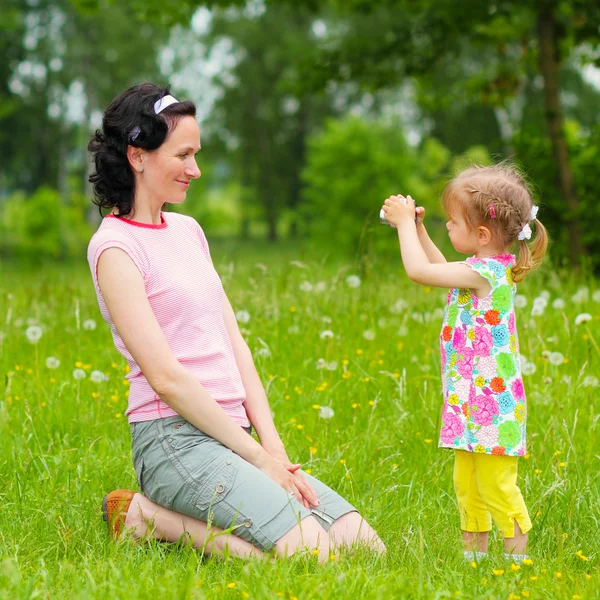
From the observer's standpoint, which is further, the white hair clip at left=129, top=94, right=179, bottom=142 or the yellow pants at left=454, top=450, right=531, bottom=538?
the white hair clip at left=129, top=94, right=179, bottom=142

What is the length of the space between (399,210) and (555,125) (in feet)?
22.2

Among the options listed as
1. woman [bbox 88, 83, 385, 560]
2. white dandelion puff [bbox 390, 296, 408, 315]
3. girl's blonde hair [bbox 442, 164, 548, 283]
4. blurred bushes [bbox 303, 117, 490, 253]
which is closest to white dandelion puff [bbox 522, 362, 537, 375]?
girl's blonde hair [bbox 442, 164, 548, 283]

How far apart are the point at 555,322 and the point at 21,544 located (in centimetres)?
342

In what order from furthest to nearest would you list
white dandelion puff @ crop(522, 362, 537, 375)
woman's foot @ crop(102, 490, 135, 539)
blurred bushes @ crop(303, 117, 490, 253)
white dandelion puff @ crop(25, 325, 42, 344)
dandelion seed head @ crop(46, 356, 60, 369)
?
blurred bushes @ crop(303, 117, 490, 253), white dandelion puff @ crop(25, 325, 42, 344), dandelion seed head @ crop(46, 356, 60, 369), white dandelion puff @ crop(522, 362, 537, 375), woman's foot @ crop(102, 490, 135, 539)

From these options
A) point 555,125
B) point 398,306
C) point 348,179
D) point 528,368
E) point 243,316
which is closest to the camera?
point 528,368

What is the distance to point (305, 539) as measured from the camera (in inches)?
106

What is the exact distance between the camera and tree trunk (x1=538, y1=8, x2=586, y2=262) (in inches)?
351

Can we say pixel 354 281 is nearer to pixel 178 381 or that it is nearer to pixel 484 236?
pixel 484 236

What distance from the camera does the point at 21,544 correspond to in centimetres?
279

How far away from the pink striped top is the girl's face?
883mm

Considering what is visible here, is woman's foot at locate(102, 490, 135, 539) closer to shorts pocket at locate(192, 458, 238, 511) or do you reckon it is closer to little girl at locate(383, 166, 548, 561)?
shorts pocket at locate(192, 458, 238, 511)

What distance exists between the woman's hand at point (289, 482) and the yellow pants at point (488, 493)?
0.51 m

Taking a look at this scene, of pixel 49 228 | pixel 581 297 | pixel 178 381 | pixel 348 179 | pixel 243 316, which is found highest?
pixel 348 179

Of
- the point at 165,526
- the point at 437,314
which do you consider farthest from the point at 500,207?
the point at 437,314
